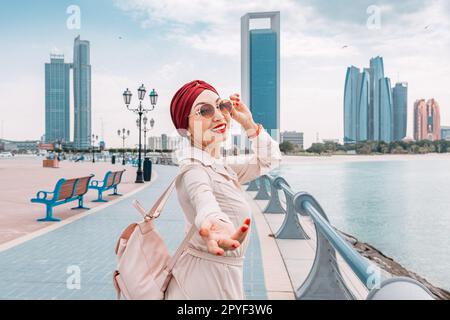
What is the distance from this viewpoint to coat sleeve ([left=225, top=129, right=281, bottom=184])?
2.12 metres

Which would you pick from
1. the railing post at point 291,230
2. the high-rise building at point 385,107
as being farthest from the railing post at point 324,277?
the high-rise building at point 385,107

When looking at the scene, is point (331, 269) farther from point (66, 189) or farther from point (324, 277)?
point (66, 189)

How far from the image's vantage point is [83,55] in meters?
41.9

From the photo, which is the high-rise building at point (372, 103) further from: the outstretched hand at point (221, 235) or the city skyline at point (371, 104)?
the outstretched hand at point (221, 235)

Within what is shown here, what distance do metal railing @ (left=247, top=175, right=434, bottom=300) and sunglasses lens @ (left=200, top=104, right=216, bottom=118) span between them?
99 cm

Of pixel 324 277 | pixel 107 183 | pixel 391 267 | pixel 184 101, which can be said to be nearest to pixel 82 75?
pixel 107 183

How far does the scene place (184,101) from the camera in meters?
1.84

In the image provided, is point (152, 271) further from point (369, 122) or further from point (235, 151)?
point (369, 122)

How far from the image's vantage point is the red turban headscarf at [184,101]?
6.02 ft

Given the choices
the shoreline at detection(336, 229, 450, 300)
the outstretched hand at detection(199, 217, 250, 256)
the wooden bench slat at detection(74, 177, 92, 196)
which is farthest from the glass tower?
the outstretched hand at detection(199, 217, 250, 256)

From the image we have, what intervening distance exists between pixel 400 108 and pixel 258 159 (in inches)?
2512

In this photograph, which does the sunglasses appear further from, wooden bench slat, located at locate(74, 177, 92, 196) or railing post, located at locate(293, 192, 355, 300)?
wooden bench slat, located at locate(74, 177, 92, 196)
